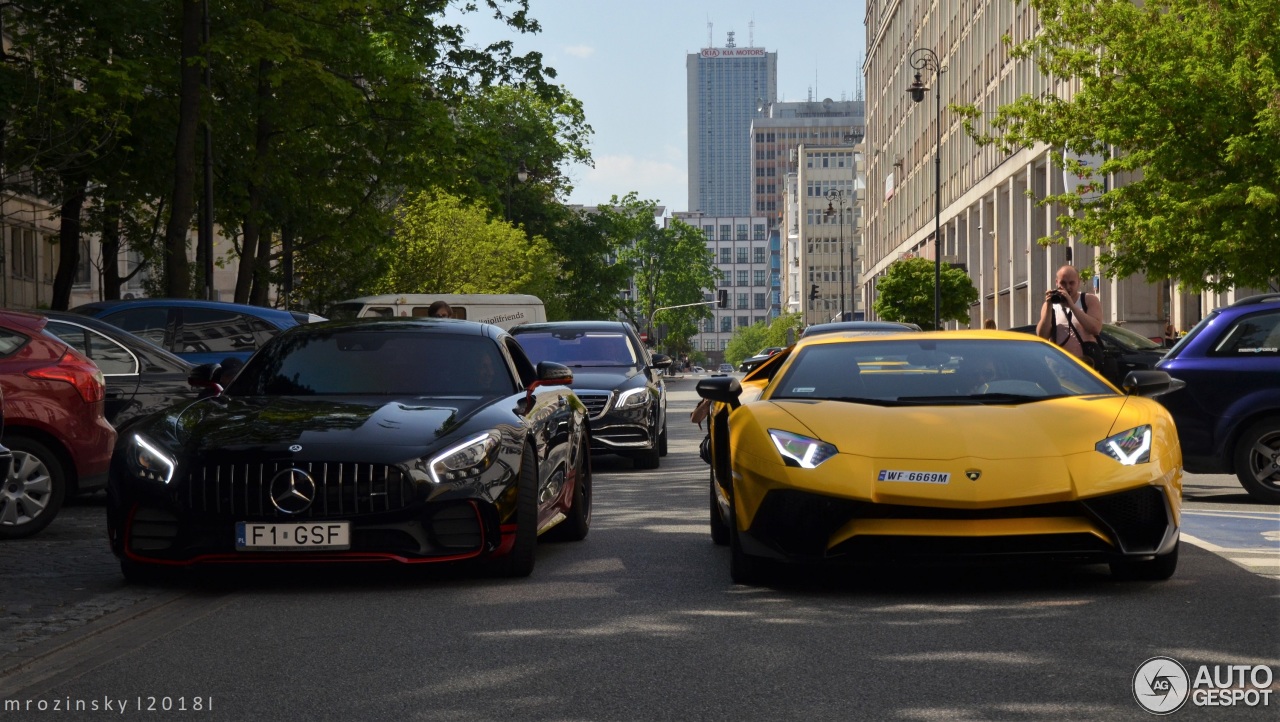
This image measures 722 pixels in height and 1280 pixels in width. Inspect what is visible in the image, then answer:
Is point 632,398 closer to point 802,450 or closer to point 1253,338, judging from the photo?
point 1253,338

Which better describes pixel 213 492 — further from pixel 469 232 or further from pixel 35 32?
pixel 469 232

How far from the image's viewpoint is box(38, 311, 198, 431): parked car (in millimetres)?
13609

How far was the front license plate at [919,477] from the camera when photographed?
7.48 metres

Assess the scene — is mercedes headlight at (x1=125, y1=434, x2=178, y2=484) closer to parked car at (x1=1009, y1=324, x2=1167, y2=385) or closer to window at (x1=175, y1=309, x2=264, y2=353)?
window at (x1=175, y1=309, x2=264, y2=353)

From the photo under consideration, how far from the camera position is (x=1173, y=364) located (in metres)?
12.8

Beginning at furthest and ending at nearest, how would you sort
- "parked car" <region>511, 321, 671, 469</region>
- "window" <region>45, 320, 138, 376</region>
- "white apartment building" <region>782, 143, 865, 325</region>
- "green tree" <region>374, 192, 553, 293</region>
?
"white apartment building" <region>782, 143, 865, 325</region>, "green tree" <region>374, 192, 553, 293</region>, "parked car" <region>511, 321, 671, 469</region>, "window" <region>45, 320, 138, 376</region>

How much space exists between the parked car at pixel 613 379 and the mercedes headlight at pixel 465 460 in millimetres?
8652

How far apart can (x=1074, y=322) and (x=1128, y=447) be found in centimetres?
779

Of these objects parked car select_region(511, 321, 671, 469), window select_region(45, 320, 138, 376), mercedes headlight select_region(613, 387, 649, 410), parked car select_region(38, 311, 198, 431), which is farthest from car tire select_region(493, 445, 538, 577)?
mercedes headlight select_region(613, 387, 649, 410)

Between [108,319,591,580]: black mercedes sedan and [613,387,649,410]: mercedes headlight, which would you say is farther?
[613,387,649,410]: mercedes headlight

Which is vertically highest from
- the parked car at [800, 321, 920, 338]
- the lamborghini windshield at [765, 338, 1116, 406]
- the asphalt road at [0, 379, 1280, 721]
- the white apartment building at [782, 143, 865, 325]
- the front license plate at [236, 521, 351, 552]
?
the white apartment building at [782, 143, 865, 325]

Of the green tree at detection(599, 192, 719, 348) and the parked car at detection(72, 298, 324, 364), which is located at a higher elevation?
the green tree at detection(599, 192, 719, 348)

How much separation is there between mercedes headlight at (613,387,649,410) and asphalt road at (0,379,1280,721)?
7723 millimetres

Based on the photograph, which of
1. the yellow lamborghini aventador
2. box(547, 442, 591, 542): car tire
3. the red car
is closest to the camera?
the yellow lamborghini aventador
